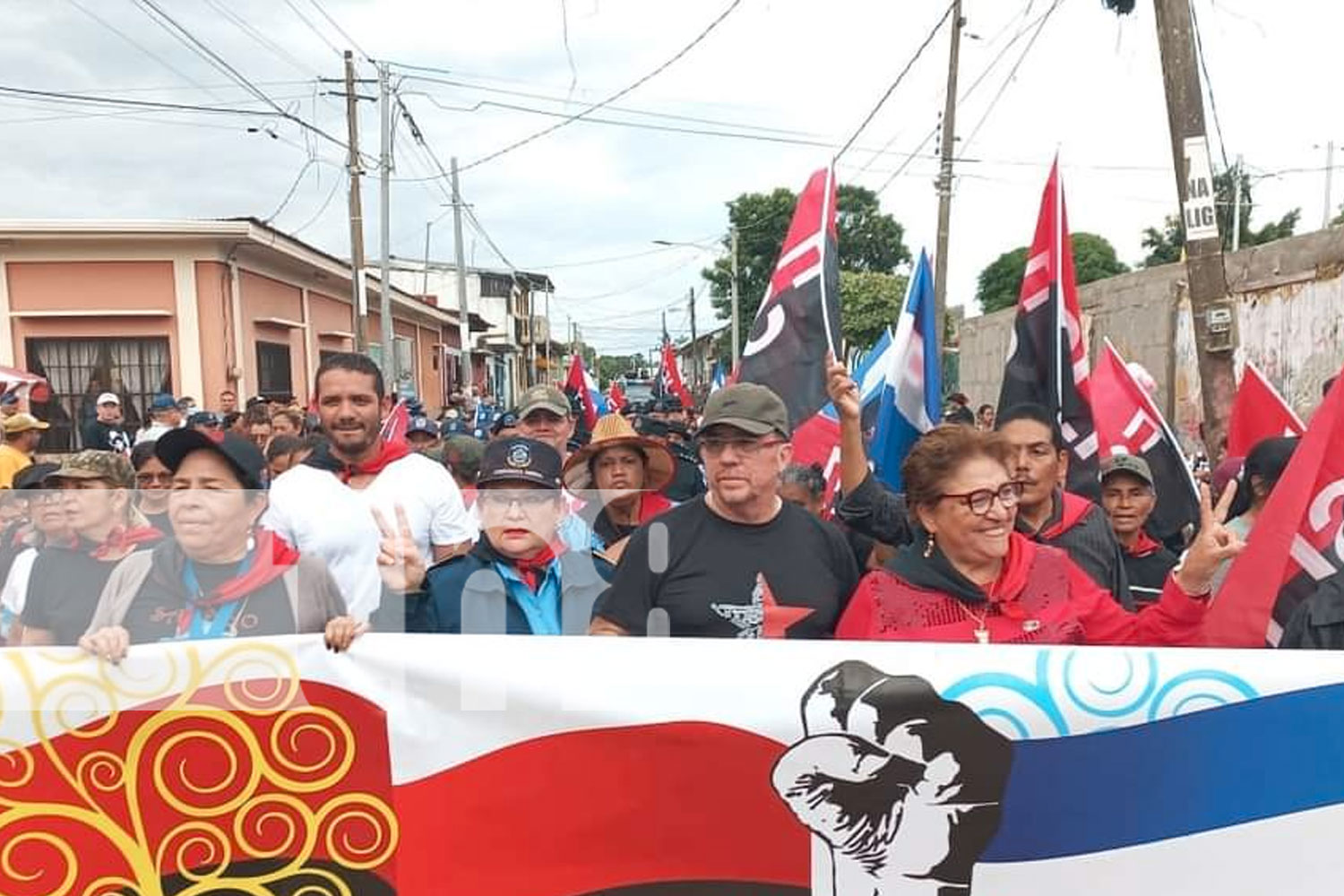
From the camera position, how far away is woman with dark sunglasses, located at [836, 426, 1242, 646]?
245cm

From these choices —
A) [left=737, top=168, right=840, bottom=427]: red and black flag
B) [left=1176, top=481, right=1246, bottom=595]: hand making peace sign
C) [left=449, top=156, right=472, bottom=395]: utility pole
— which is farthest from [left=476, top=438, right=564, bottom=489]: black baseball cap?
[left=449, top=156, right=472, bottom=395]: utility pole

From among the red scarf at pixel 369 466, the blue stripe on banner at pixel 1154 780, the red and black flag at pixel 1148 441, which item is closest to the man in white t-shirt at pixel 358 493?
the red scarf at pixel 369 466

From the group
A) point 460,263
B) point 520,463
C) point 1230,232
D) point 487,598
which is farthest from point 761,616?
point 1230,232

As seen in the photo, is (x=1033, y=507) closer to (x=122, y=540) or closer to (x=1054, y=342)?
(x=1054, y=342)

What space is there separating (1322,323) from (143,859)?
33.8 ft

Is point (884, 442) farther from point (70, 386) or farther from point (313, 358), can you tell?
point (313, 358)

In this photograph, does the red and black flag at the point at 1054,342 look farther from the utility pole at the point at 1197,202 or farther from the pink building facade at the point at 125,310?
the pink building facade at the point at 125,310

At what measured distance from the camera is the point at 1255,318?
10.7m

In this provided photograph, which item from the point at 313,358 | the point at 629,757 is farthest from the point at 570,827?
the point at 313,358

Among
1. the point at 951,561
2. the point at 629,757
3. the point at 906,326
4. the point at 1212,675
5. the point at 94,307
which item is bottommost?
the point at 629,757

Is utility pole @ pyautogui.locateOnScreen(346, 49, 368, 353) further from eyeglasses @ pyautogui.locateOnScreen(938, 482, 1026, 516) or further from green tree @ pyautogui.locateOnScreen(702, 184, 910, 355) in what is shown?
green tree @ pyautogui.locateOnScreen(702, 184, 910, 355)

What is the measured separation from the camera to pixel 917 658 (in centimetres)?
226

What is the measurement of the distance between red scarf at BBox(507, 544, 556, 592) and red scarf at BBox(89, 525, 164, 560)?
0.88 metres

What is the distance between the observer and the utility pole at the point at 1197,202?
5.12m
